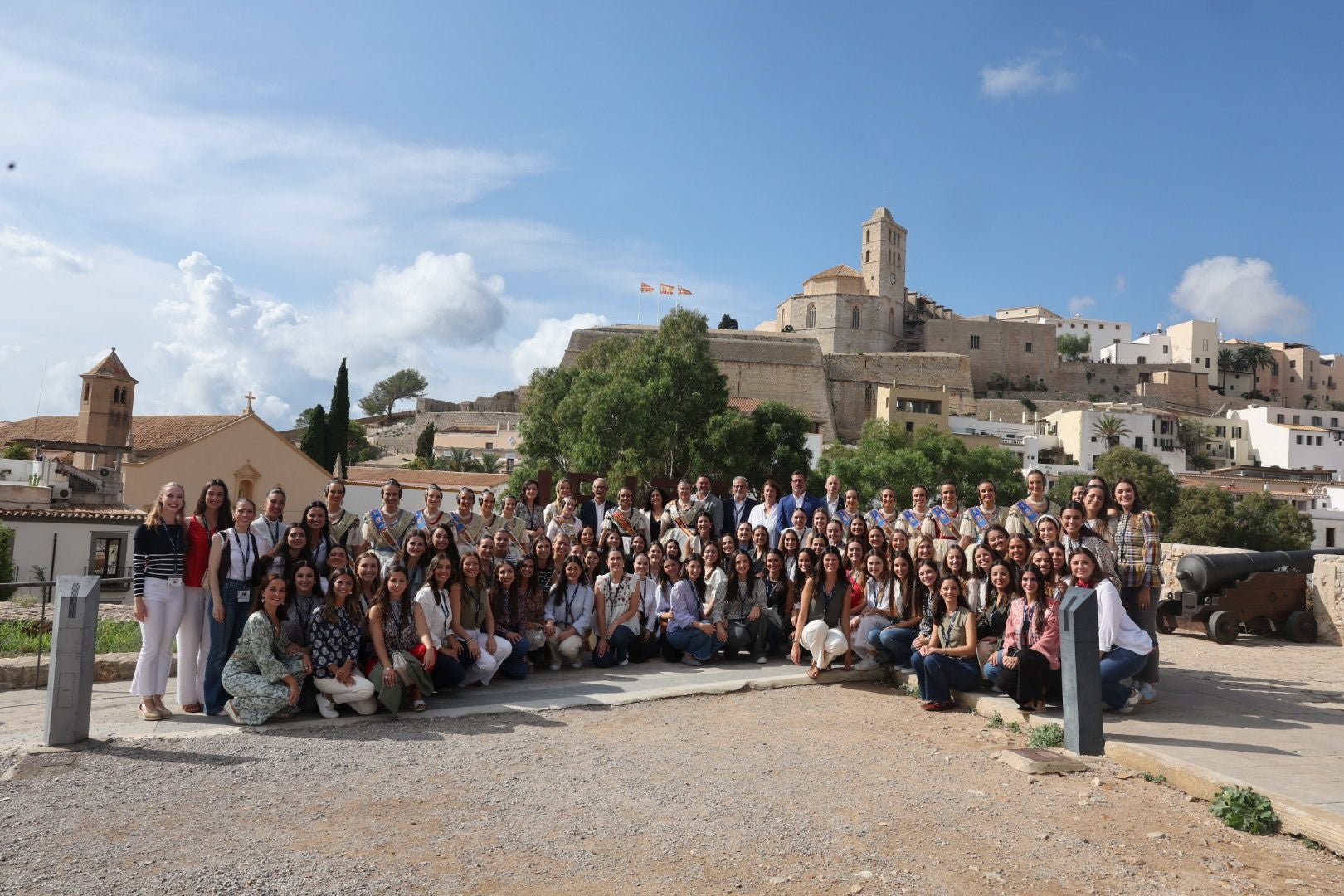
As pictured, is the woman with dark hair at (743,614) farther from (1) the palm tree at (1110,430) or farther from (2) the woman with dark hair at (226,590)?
(1) the palm tree at (1110,430)

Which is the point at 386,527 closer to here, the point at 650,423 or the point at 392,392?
the point at 650,423

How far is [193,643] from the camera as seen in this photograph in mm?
6125

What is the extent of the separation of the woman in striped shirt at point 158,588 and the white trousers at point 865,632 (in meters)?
5.04

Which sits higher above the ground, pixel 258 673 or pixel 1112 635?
pixel 1112 635

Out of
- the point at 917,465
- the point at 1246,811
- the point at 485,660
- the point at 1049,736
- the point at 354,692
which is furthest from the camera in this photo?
the point at 917,465

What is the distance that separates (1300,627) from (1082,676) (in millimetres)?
7755

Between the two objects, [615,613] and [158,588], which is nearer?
[158,588]

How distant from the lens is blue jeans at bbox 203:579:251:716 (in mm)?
6035

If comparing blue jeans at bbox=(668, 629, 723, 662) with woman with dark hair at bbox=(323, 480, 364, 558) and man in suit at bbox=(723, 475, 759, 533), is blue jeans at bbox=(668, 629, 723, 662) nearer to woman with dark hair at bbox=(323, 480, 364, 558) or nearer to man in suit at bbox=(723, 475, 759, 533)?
man in suit at bbox=(723, 475, 759, 533)

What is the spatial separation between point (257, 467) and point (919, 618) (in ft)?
90.9

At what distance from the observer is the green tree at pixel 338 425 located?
4803cm

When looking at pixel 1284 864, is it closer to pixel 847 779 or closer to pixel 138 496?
pixel 847 779

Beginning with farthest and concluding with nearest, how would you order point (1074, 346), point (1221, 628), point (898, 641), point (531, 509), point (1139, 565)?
point (1074, 346), point (1221, 628), point (531, 509), point (898, 641), point (1139, 565)

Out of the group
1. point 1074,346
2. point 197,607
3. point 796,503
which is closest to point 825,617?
point 796,503
